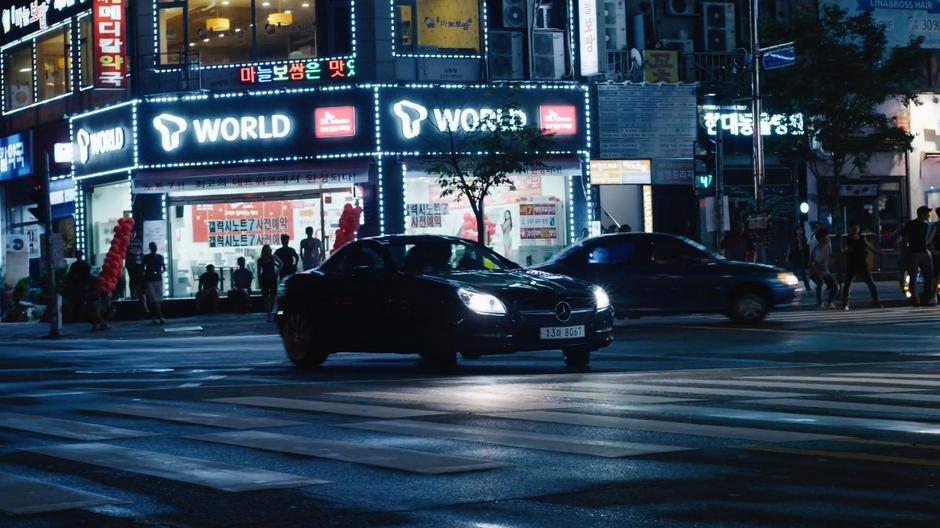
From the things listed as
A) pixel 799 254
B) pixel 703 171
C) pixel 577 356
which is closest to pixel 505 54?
pixel 799 254

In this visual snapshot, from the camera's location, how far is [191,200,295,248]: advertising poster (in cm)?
3997

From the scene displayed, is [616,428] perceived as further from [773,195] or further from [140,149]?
[773,195]

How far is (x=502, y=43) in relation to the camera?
41000 mm

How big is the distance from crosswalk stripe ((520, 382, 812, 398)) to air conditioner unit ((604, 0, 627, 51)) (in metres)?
31.4

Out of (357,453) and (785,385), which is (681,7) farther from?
(357,453)

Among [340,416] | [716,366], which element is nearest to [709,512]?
[340,416]

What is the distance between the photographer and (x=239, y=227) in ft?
131

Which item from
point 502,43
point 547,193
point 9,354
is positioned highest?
point 502,43

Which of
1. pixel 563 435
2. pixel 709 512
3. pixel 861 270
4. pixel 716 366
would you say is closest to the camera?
pixel 709 512

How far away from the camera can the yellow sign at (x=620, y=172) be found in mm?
42750

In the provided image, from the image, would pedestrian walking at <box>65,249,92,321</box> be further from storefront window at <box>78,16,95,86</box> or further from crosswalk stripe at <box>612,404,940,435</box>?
crosswalk stripe at <box>612,404,940,435</box>

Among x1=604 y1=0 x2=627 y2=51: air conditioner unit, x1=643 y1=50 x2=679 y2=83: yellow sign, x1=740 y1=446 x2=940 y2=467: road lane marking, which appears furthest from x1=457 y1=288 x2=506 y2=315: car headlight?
x1=604 y1=0 x2=627 y2=51: air conditioner unit

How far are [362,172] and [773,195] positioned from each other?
13.6 meters

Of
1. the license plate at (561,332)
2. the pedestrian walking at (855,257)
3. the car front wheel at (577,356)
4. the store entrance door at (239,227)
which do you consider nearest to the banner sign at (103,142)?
the store entrance door at (239,227)
